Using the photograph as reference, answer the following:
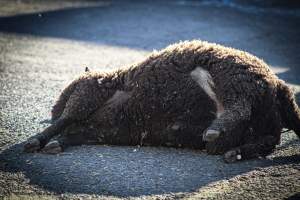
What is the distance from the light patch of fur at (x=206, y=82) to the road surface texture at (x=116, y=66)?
1.73ft

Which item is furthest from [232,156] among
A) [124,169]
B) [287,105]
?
[124,169]

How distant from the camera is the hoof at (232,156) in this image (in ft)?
15.2

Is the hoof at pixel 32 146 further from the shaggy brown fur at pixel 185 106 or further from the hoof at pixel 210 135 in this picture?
the hoof at pixel 210 135

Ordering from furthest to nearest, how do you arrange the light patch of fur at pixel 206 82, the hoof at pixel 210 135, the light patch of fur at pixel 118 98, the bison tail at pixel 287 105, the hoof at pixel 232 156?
the light patch of fur at pixel 118 98 < the bison tail at pixel 287 105 < the light patch of fur at pixel 206 82 < the hoof at pixel 232 156 < the hoof at pixel 210 135

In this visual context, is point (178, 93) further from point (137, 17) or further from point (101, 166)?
point (137, 17)

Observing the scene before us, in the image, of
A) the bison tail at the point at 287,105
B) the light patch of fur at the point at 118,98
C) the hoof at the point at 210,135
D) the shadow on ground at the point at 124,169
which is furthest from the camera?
the light patch of fur at the point at 118,98

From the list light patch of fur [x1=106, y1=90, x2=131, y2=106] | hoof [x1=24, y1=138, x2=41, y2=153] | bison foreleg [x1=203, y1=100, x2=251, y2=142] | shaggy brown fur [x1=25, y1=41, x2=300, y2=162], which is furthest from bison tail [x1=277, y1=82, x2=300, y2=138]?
hoof [x1=24, y1=138, x2=41, y2=153]

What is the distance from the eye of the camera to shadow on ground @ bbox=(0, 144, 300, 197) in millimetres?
4188

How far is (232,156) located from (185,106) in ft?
2.31

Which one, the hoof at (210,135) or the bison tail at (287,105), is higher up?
the bison tail at (287,105)

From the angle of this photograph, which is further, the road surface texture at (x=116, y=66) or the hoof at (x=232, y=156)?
the hoof at (x=232, y=156)

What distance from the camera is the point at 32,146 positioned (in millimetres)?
4996

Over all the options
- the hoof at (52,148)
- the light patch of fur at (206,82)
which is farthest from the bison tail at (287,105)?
the hoof at (52,148)

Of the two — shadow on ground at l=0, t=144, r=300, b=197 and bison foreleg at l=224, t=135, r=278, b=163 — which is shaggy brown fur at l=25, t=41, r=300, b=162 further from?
shadow on ground at l=0, t=144, r=300, b=197
